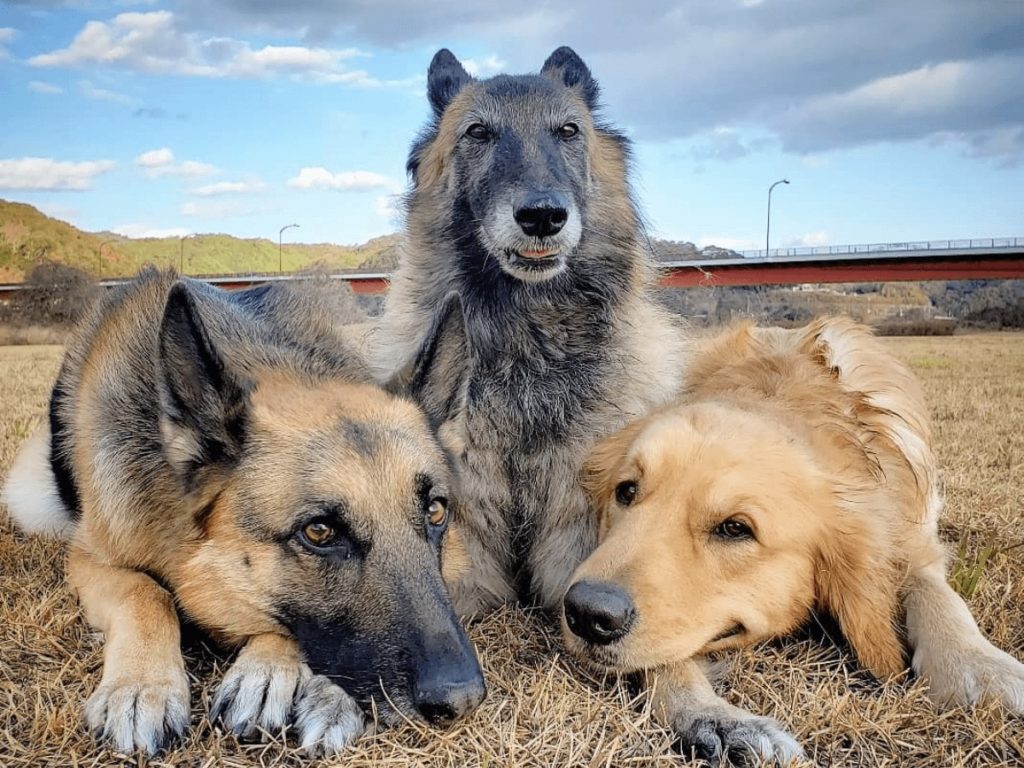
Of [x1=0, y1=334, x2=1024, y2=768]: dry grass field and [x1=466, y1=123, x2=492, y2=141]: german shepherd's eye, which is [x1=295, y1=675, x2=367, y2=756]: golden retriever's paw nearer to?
[x1=0, y1=334, x2=1024, y2=768]: dry grass field

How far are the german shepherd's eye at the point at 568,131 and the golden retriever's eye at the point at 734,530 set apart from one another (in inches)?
105

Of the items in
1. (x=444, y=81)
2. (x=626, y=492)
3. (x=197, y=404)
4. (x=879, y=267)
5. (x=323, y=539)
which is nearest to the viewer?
(x=323, y=539)

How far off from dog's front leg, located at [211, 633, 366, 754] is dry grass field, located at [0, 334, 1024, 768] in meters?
0.06

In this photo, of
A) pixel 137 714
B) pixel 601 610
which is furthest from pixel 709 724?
pixel 137 714

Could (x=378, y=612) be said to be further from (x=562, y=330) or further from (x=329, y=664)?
(x=562, y=330)

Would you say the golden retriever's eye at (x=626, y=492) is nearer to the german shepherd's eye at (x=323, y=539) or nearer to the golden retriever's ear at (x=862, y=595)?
the golden retriever's ear at (x=862, y=595)

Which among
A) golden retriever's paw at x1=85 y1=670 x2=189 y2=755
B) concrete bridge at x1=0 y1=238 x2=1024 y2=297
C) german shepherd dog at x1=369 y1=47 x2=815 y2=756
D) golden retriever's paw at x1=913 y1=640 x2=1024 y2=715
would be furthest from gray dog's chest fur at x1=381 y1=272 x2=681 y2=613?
concrete bridge at x1=0 y1=238 x2=1024 y2=297

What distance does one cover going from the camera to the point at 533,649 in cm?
364

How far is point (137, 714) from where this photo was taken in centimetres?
269

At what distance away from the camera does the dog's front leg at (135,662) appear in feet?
8.77

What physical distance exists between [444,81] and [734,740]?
409 centimetres

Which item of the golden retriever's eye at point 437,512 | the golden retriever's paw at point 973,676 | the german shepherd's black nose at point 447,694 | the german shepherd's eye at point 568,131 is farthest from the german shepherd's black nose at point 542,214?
the golden retriever's paw at point 973,676

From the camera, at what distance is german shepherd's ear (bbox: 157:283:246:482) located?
2.95m

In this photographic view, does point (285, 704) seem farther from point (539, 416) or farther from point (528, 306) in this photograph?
point (528, 306)
